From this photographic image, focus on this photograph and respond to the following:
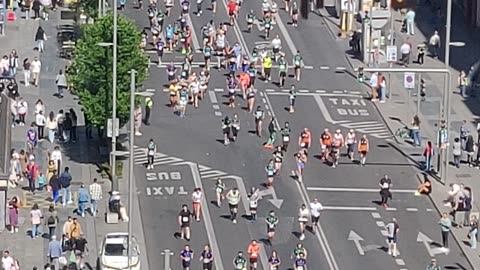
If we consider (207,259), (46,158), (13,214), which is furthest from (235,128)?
(207,259)

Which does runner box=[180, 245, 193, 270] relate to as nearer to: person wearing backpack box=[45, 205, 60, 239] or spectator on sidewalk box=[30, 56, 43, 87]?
person wearing backpack box=[45, 205, 60, 239]

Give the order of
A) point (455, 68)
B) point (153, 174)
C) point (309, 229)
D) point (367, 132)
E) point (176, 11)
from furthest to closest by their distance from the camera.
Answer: point (176, 11), point (455, 68), point (367, 132), point (153, 174), point (309, 229)

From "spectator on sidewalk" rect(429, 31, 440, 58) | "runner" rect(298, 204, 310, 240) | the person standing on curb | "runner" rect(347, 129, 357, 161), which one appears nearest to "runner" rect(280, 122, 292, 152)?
"runner" rect(347, 129, 357, 161)

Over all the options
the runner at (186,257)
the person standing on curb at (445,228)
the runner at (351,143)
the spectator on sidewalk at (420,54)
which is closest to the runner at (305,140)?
the runner at (351,143)

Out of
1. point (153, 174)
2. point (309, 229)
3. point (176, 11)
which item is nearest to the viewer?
point (309, 229)

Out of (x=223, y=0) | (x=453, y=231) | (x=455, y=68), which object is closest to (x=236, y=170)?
(x=453, y=231)

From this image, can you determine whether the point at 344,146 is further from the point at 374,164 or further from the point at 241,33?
the point at 241,33

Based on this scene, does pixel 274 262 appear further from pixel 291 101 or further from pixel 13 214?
pixel 291 101
